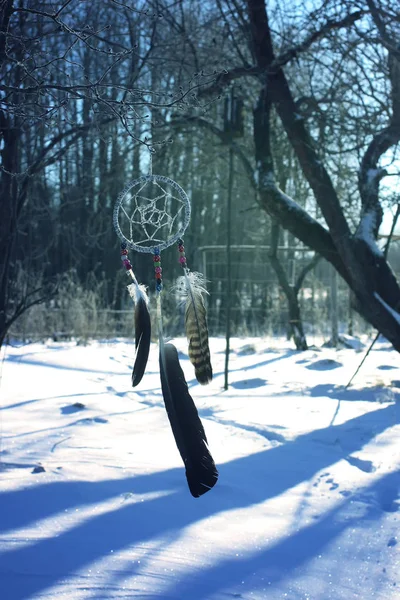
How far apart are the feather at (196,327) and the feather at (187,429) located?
157 mm

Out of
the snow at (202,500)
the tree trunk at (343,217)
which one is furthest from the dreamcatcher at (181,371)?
the tree trunk at (343,217)

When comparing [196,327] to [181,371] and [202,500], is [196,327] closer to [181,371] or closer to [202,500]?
[181,371]

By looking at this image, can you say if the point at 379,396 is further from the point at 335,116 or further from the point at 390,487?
the point at 335,116

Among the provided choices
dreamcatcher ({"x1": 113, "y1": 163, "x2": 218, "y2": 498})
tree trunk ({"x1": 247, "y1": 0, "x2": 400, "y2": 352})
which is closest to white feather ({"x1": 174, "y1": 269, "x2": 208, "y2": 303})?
dreamcatcher ({"x1": 113, "y1": 163, "x2": 218, "y2": 498})

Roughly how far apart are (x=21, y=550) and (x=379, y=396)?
13.4ft

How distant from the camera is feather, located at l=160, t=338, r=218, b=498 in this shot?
1812 millimetres

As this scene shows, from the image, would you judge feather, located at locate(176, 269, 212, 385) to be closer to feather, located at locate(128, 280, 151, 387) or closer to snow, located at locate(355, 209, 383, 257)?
feather, located at locate(128, 280, 151, 387)

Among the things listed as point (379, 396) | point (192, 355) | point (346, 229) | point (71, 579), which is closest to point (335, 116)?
point (346, 229)

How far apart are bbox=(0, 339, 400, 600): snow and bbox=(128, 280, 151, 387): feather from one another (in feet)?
2.79

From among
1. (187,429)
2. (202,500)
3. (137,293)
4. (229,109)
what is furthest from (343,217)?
(187,429)

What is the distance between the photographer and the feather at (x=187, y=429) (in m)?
1.81

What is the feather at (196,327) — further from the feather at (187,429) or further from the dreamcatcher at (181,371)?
the feather at (187,429)

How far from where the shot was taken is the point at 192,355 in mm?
2109

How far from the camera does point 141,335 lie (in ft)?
6.54
